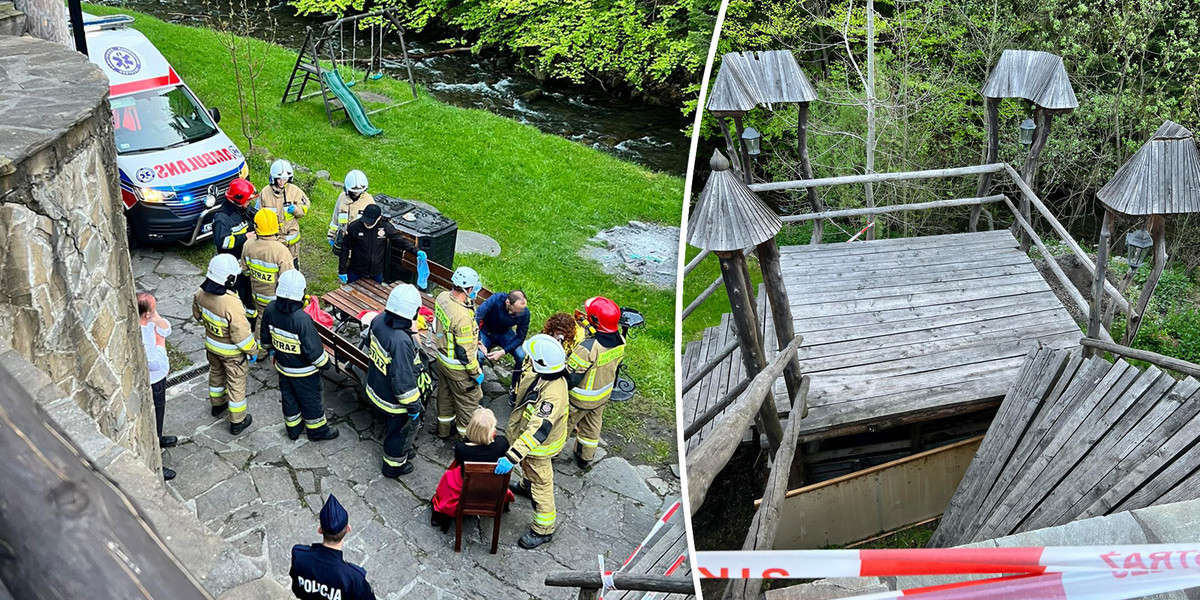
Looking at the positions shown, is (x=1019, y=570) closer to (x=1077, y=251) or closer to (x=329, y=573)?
(x=1077, y=251)

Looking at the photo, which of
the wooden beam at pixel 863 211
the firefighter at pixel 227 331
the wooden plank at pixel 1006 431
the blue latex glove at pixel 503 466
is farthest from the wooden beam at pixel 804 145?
the firefighter at pixel 227 331

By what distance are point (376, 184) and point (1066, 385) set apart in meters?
9.44

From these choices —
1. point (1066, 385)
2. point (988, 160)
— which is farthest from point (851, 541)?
point (988, 160)

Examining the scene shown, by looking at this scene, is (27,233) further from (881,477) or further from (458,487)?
(881,477)

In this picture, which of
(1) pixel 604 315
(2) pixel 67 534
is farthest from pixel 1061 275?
(2) pixel 67 534

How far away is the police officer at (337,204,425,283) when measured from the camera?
765 centimetres

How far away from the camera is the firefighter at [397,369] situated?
5.93 meters

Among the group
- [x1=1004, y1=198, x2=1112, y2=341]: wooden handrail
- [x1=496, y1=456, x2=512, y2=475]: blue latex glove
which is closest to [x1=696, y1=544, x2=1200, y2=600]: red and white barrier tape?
[x1=1004, y1=198, x2=1112, y2=341]: wooden handrail

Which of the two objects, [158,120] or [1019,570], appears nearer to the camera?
[1019,570]

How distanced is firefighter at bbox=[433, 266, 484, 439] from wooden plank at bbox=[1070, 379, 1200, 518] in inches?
156

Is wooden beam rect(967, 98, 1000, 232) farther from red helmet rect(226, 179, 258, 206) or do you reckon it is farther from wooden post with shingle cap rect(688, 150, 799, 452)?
red helmet rect(226, 179, 258, 206)

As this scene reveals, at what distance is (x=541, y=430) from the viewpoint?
570cm

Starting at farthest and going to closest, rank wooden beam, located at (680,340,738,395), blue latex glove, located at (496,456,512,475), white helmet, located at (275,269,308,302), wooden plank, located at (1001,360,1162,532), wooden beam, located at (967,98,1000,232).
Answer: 1. white helmet, located at (275,269,308,302)
2. blue latex glove, located at (496,456,512,475)
3. wooden beam, located at (967,98,1000,232)
4. wooden plank, located at (1001,360,1162,532)
5. wooden beam, located at (680,340,738,395)

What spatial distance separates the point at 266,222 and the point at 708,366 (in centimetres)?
584
